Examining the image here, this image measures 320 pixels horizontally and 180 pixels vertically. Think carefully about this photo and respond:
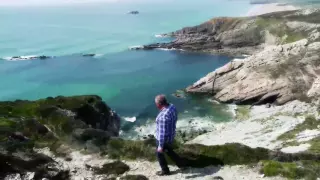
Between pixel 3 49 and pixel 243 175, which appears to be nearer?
pixel 243 175

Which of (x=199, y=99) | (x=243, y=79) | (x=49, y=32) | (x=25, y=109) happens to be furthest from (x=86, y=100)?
(x=49, y=32)

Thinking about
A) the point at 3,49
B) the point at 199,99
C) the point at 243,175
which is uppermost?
the point at 3,49

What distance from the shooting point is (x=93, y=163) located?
2222 cm

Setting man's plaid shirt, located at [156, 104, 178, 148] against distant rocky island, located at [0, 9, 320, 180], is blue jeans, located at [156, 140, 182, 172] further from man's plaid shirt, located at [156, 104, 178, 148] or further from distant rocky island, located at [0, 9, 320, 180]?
distant rocky island, located at [0, 9, 320, 180]

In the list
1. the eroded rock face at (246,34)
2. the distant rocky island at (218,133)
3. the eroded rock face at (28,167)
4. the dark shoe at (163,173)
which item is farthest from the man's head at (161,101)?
the eroded rock face at (246,34)

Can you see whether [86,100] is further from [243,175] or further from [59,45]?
[59,45]

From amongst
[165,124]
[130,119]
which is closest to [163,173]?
[165,124]

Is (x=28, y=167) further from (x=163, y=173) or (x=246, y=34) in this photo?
(x=246, y=34)

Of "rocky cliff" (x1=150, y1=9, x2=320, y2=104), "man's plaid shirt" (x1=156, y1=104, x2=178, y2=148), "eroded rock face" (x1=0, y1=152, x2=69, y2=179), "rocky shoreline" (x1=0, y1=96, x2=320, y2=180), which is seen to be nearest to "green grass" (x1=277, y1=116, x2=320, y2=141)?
"rocky cliff" (x1=150, y1=9, x2=320, y2=104)

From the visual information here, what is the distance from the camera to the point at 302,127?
42.5 metres

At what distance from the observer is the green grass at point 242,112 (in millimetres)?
54944

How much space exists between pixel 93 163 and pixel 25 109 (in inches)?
799

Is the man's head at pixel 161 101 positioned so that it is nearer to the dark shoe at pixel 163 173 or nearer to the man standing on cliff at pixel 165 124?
the man standing on cliff at pixel 165 124

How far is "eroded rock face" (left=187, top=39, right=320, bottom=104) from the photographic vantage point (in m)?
59.6
